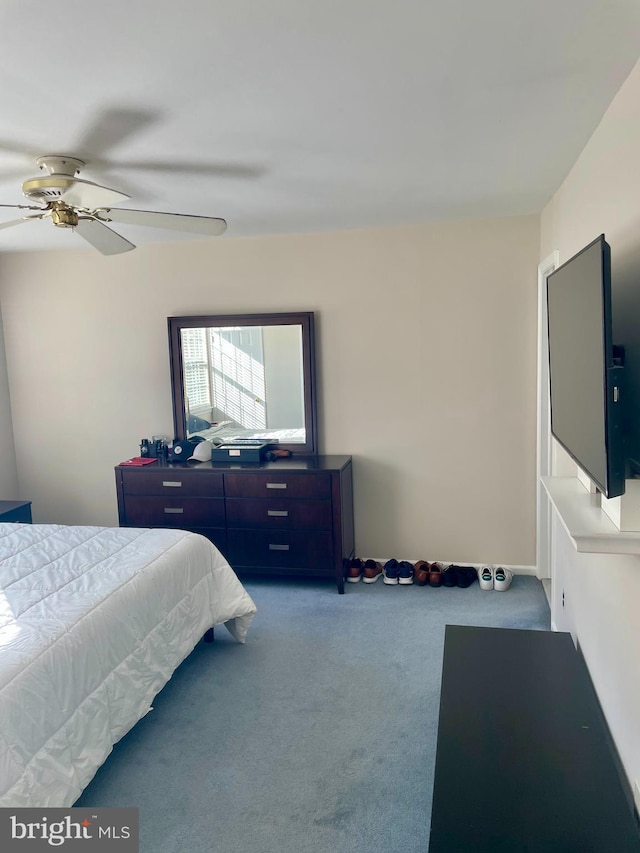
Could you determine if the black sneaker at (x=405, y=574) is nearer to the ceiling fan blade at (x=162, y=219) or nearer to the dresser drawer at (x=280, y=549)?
the dresser drawer at (x=280, y=549)

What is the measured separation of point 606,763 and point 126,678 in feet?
5.50

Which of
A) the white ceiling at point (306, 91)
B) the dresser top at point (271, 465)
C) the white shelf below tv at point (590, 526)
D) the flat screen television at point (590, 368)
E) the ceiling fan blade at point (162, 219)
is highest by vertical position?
the white ceiling at point (306, 91)

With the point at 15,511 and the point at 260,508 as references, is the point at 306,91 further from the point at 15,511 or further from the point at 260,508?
the point at 15,511

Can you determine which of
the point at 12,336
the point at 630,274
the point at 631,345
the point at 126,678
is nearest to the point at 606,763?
the point at 631,345

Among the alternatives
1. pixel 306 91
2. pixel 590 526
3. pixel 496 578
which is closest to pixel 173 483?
pixel 496 578

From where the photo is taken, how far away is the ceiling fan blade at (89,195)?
7.66 ft

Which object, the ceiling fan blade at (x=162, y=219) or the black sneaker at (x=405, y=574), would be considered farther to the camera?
the black sneaker at (x=405, y=574)

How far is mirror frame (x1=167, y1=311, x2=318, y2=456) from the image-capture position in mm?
4309

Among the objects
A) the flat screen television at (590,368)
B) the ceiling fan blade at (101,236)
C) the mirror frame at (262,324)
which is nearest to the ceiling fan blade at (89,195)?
the ceiling fan blade at (101,236)

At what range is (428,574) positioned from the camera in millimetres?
4129

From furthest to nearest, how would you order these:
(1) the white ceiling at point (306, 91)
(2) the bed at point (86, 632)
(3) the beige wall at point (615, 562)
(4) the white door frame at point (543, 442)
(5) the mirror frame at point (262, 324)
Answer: (5) the mirror frame at point (262, 324) → (4) the white door frame at point (543, 442) → (2) the bed at point (86, 632) → (3) the beige wall at point (615, 562) → (1) the white ceiling at point (306, 91)

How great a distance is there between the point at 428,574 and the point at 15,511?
2.80m

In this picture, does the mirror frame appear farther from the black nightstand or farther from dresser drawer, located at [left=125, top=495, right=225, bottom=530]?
the black nightstand

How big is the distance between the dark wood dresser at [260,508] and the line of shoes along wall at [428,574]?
0.15m
